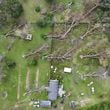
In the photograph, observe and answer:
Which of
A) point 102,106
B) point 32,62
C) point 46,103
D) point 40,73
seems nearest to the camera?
point 102,106

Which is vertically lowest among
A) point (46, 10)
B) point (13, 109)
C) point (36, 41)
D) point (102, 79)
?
point (13, 109)

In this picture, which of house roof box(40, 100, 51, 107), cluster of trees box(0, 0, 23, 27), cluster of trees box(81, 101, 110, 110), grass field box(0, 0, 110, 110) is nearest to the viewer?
cluster of trees box(81, 101, 110, 110)

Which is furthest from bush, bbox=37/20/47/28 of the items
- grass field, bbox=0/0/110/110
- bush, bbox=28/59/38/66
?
bush, bbox=28/59/38/66

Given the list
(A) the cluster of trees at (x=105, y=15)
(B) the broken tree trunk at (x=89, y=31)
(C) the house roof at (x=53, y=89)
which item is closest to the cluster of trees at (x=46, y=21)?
(B) the broken tree trunk at (x=89, y=31)

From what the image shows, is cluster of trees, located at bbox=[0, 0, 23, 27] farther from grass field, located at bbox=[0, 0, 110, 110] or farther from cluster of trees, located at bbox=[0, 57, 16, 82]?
cluster of trees, located at bbox=[0, 57, 16, 82]

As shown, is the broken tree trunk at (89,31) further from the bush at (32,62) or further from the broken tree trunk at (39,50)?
the bush at (32,62)

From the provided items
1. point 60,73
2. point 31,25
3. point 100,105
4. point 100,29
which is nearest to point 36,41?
point 31,25

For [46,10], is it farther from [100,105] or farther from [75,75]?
[100,105]

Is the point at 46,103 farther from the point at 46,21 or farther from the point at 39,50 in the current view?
the point at 46,21

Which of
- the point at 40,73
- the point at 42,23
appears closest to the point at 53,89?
the point at 40,73
